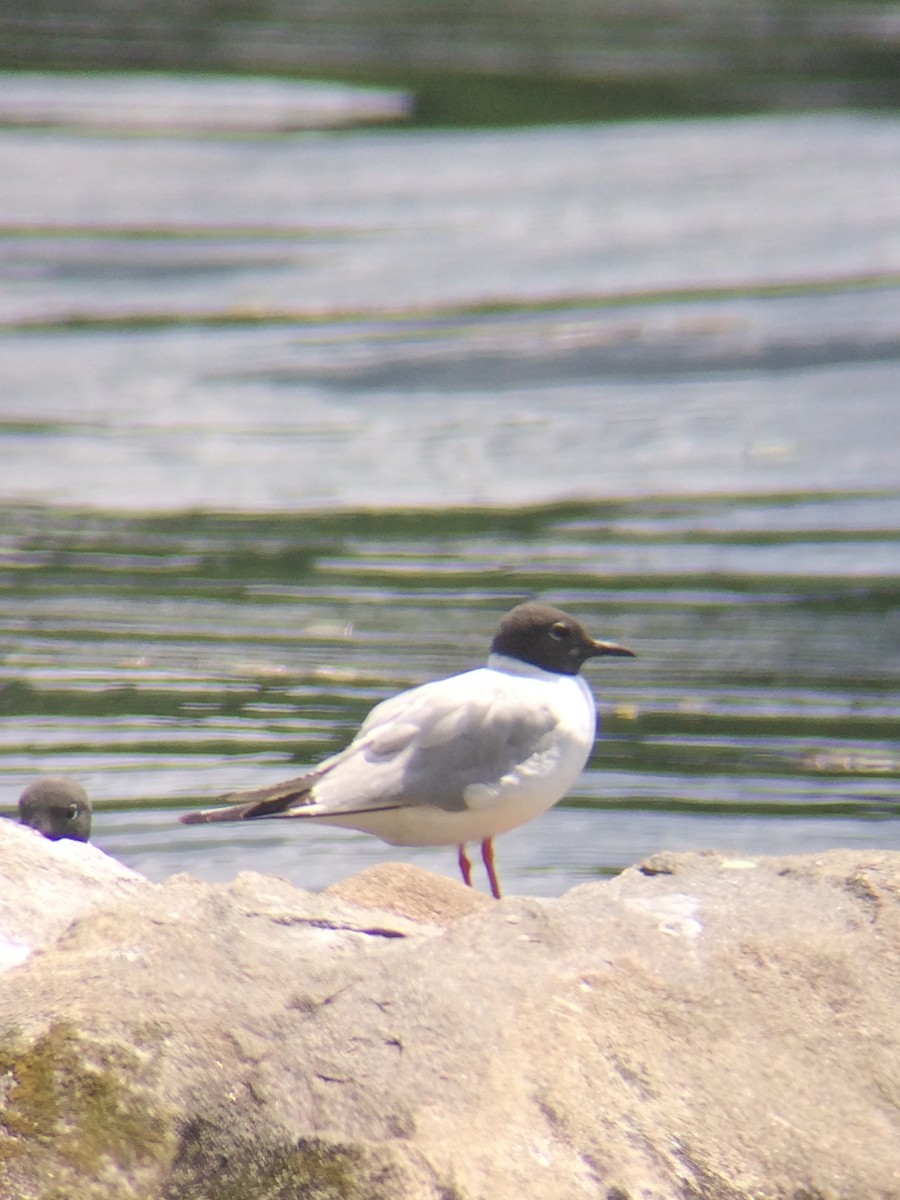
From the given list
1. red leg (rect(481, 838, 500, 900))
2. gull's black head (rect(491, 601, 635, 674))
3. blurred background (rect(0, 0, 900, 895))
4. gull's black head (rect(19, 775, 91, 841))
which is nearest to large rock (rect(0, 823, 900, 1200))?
red leg (rect(481, 838, 500, 900))

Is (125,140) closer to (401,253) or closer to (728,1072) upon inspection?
(401,253)

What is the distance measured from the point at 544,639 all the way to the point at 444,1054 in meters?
2.34

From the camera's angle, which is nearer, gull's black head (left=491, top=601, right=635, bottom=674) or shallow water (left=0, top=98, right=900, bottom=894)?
gull's black head (left=491, top=601, right=635, bottom=674)

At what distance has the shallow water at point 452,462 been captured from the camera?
274 inches

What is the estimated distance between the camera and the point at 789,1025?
3.44 meters

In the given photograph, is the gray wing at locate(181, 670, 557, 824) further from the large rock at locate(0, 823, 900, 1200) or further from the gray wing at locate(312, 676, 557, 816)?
the large rock at locate(0, 823, 900, 1200)

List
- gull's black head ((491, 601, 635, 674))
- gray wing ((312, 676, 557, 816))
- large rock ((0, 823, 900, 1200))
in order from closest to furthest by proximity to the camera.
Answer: large rock ((0, 823, 900, 1200)), gray wing ((312, 676, 557, 816)), gull's black head ((491, 601, 635, 674))

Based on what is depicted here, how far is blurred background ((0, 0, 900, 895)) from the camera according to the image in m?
7.08

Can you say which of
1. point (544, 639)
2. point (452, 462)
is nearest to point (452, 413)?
point (452, 462)

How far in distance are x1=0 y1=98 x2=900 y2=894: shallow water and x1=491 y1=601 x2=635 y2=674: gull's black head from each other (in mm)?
884

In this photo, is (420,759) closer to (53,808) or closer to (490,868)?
(490,868)

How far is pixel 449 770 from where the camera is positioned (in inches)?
196

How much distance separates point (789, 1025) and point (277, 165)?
1252cm

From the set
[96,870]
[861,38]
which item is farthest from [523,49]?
[96,870]
